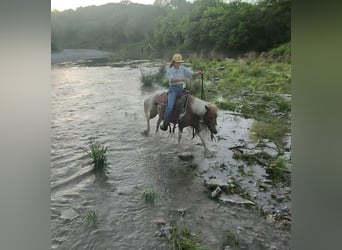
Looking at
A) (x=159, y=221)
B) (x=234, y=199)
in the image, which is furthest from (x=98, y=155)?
(x=234, y=199)

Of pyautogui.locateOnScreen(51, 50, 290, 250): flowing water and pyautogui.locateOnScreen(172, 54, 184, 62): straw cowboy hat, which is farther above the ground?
pyautogui.locateOnScreen(172, 54, 184, 62): straw cowboy hat

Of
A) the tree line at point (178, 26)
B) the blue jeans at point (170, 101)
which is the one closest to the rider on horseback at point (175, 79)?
the blue jeans at point (170, 101)

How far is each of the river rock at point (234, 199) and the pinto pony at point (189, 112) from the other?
44 centimetres

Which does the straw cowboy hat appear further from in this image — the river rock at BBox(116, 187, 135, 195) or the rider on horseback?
the river rock at BBox(116, 187, 135, 195)

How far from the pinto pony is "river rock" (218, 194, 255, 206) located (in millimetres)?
444

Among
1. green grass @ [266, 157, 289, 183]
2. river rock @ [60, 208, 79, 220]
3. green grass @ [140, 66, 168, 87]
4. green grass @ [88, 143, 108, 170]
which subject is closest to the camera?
river rock @ [60, 208, 79, 220]

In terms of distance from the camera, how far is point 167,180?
325cm

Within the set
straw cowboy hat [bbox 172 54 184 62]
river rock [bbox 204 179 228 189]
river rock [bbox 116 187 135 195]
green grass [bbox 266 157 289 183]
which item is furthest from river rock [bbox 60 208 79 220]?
green grass [bbox 266 157 289 183]

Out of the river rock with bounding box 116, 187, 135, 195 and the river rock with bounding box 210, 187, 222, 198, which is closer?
the river rock with bounding box 116, 187, 135, 195

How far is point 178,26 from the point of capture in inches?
130

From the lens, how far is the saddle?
10.8 feet

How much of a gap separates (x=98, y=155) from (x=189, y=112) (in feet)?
2.74

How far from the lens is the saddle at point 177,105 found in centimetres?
330
